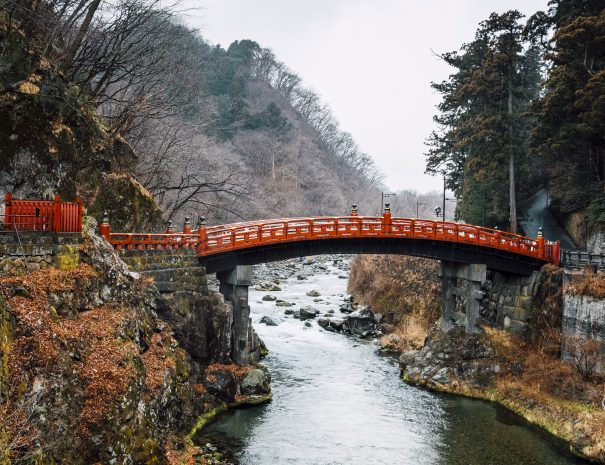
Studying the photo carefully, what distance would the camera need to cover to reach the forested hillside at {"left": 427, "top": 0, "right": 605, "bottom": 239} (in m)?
30.6

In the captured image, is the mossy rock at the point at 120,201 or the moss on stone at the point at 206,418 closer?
the moss on stone at the point at 206,418

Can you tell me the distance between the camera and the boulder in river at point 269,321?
40.4 metres

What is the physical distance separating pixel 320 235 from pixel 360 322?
45.9 feet

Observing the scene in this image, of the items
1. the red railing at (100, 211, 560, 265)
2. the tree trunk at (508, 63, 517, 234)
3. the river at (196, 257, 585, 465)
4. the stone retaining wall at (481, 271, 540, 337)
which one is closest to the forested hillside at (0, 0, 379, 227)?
the red railing at (100, 211, 560, 265)

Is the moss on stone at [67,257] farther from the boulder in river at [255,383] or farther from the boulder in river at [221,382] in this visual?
the boulder in river at [255,383]

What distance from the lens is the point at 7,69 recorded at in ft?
70.2

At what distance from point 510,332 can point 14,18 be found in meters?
32.0

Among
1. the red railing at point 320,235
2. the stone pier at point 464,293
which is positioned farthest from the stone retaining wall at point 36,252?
the stone pier at point 464,293

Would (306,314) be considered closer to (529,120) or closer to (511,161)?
(511,161)

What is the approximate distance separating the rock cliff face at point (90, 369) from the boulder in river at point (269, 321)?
1826 cm

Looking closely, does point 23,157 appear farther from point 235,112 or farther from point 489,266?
point 235,112

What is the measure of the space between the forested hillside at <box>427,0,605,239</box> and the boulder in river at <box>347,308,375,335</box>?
40.9 ft

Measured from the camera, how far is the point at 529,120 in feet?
147

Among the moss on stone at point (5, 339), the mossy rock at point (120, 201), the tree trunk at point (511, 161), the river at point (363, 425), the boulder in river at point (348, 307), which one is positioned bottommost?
the river at point (363, 425)
